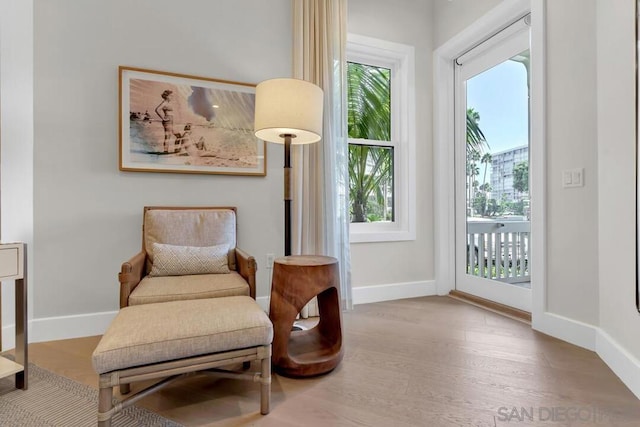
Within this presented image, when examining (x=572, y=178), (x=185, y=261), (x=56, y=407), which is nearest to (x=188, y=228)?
(x=185, y=261)

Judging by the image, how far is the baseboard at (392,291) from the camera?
291 cm

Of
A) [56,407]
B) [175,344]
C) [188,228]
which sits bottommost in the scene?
[56,407]

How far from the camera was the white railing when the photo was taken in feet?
8.53

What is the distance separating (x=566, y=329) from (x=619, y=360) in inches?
17.4

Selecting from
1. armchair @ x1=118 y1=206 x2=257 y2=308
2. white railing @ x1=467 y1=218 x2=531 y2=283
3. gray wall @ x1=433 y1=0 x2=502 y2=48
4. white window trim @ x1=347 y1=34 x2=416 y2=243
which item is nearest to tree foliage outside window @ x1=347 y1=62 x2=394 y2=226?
white window trim @ x1=347 y1=34 x2=416 y2=243

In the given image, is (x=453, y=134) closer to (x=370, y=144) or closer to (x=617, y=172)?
(x=370, y=144)

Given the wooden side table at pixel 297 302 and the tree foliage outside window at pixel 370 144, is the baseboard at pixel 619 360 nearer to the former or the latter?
the wooden side table at pixel 297 302

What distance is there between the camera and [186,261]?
6.40 ft

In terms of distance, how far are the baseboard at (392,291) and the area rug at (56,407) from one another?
6.00 ft

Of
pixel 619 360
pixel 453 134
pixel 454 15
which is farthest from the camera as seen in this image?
pixel 453 134

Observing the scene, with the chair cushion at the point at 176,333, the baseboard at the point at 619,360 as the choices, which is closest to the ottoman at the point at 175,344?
the chair cushion at the point at 176,333

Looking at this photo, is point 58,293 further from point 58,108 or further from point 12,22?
point 12,22

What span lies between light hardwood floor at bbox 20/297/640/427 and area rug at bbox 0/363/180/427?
0.06m

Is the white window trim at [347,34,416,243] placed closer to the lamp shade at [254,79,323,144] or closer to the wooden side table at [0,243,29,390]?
the lamp shade at [254,79,323,144]
